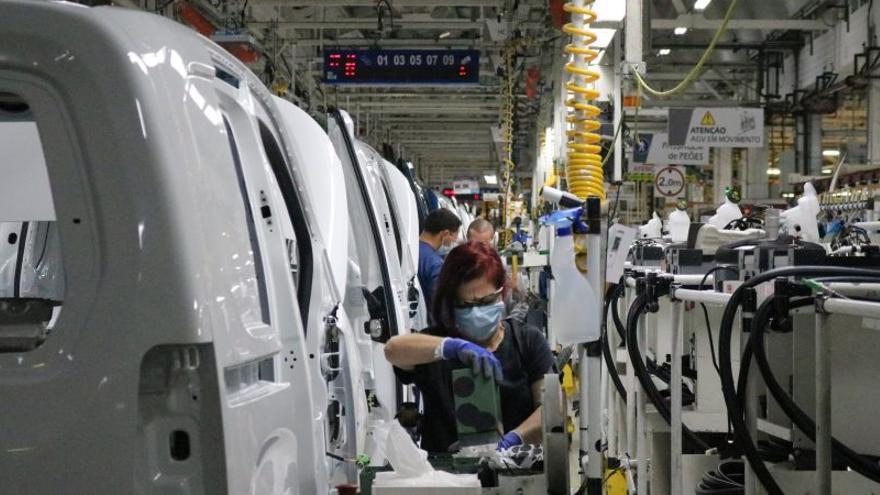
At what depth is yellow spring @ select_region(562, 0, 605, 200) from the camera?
525 cm

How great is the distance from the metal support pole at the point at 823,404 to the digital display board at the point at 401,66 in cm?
1115

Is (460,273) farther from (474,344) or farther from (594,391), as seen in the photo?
(594,391)

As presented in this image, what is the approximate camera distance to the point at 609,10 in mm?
5965

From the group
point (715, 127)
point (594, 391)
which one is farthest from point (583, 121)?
point (715, 127)

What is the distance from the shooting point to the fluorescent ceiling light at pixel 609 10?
233 inches

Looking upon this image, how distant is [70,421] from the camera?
2.23 metres

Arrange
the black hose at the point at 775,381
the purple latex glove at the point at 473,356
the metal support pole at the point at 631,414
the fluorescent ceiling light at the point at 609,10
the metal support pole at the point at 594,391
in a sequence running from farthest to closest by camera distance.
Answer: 1. the fluorescent ceiling light at the point at 609,10
2. the metal support pole at the point at 631,414
3. the purple latex glove at the point at 473,356
4. the metal support pole at the point at 594,391
5. the black hose at the point at 775,381

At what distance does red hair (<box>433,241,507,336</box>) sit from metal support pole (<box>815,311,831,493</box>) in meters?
1.77

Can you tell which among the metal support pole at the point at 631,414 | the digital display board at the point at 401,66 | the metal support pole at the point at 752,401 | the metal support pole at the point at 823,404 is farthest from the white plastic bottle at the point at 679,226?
the metal support pole at the point at 823,404

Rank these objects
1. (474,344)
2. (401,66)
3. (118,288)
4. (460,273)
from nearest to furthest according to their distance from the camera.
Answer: (118,288), (474,344), (460,273), (401,66)

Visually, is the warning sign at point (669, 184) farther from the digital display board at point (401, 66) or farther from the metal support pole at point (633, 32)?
the metal support pole at point (633, 32)

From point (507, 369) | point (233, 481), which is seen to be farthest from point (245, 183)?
point (507, 369)

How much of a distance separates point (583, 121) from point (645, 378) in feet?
5.83

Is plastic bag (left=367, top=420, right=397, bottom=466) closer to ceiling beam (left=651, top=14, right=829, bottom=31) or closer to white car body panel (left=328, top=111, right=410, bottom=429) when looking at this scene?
white car body panel (left=328, top=111, right=410, bottom=429)
